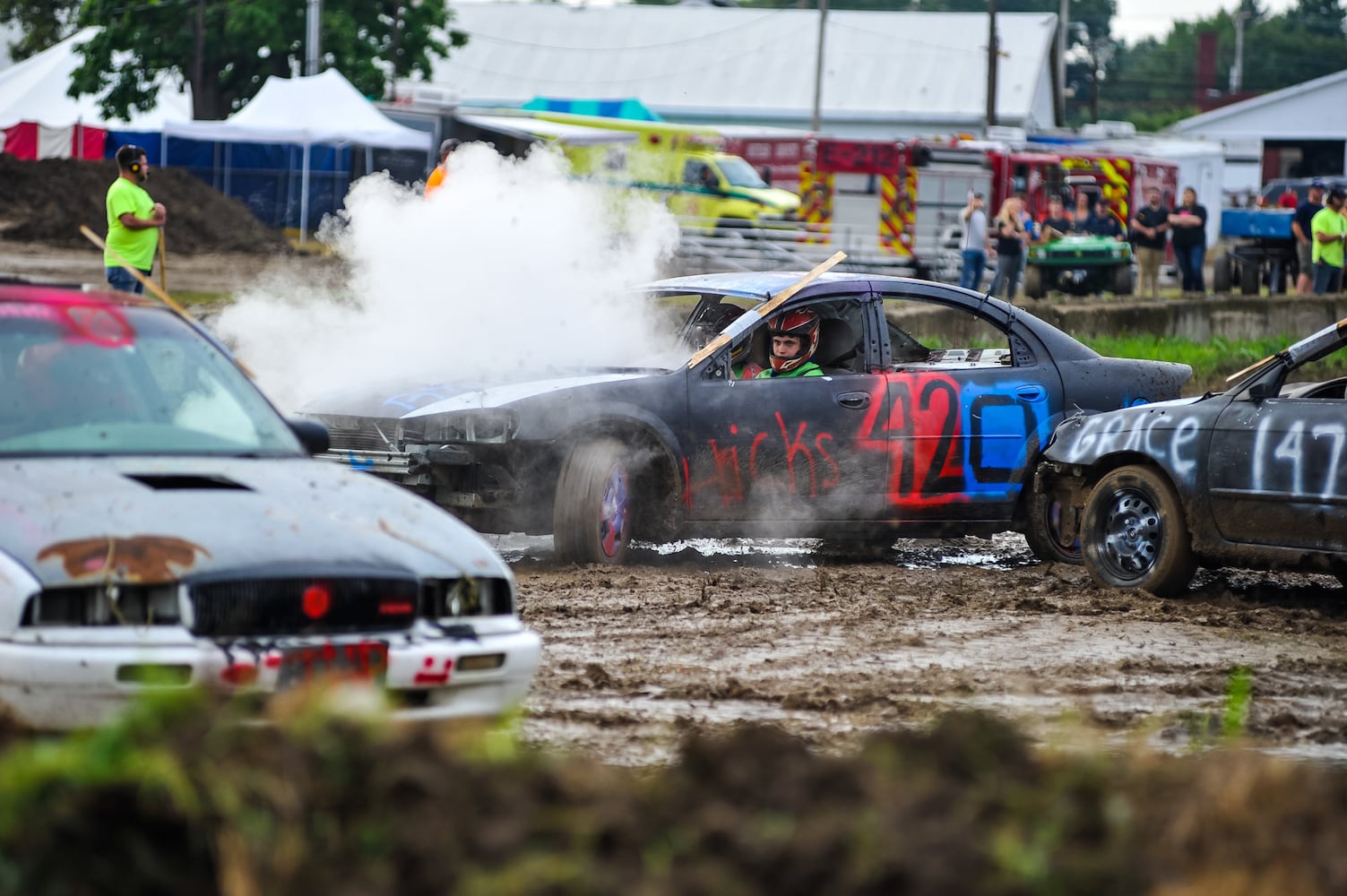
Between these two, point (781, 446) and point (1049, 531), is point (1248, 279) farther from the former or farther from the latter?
point (781, 446)

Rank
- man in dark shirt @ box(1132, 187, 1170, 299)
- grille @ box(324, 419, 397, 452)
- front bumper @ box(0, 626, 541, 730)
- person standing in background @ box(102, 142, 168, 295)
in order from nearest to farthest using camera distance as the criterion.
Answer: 1. front bumper @ box(0, 626, 541, 730)
2. grille @ box(324, 419, 397, 452)
3. person standing in background @ box(102, 142, 168, 295)
4. man in dark shirt @ box(1132, 187, 1170, 299)

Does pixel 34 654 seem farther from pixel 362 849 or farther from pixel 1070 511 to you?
pixel 1070 511

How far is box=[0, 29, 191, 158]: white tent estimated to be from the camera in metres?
40.8

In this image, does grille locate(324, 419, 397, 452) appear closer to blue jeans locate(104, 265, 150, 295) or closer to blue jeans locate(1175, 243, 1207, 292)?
blue jeans locate(104, 265, 150, 295)

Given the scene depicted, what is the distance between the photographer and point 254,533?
4.83 meters

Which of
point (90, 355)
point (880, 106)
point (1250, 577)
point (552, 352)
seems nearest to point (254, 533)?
point (90, 355)

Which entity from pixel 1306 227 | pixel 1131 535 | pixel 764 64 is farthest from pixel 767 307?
pixel 764 64

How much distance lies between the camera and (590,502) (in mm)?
8656

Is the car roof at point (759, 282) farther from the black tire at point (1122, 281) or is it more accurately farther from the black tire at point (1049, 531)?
the black tire at point (1122, 281)

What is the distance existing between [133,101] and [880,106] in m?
30.6

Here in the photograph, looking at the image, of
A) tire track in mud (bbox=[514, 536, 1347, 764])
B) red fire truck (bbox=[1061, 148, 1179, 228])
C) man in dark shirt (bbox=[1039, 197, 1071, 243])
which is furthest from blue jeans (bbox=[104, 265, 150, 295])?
red fire truck (bbox=[1061, 148, 1179, 228])

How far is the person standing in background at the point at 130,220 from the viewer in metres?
14.0

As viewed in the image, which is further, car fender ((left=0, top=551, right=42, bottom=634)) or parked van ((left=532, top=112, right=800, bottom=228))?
parked van ((left=532, top=112, right=800, bottom=228))

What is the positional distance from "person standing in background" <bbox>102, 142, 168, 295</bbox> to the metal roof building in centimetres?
5162
